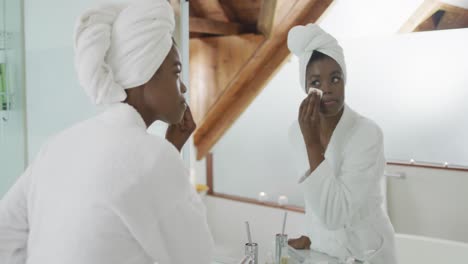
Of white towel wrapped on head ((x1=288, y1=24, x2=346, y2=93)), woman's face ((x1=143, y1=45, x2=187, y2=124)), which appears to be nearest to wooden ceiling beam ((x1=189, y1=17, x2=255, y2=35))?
white towel wrapped on head ((x1=288, y1=24, x2=346, y2=93))

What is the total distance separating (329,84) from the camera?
115cm

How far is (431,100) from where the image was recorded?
3.59 ft

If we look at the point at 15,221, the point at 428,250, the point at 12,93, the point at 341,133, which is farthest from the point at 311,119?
the point at 12,93

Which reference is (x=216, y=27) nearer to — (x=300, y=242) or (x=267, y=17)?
(x=267, y=17)

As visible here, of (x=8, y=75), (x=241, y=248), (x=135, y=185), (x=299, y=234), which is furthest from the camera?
(x=8, y=75)

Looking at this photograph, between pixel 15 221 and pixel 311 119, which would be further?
pixel 311 119

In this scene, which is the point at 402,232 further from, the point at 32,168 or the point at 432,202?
the point at 32,168

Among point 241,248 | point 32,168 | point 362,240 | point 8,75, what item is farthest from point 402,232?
point 8,75

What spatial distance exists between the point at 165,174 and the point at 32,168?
318 millimetres

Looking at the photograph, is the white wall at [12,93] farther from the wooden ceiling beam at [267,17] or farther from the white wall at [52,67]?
the wooden ceiling beam at [267,17]

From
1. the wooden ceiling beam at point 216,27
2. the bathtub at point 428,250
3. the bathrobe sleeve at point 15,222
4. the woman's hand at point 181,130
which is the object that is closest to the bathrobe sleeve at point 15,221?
the bathrobe sleeve at point 15,222

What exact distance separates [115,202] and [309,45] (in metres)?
0.70

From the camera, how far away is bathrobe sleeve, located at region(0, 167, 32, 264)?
91 centimetres

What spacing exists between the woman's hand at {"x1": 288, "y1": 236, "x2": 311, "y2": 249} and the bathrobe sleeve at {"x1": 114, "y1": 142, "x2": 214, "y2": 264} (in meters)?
0.50
